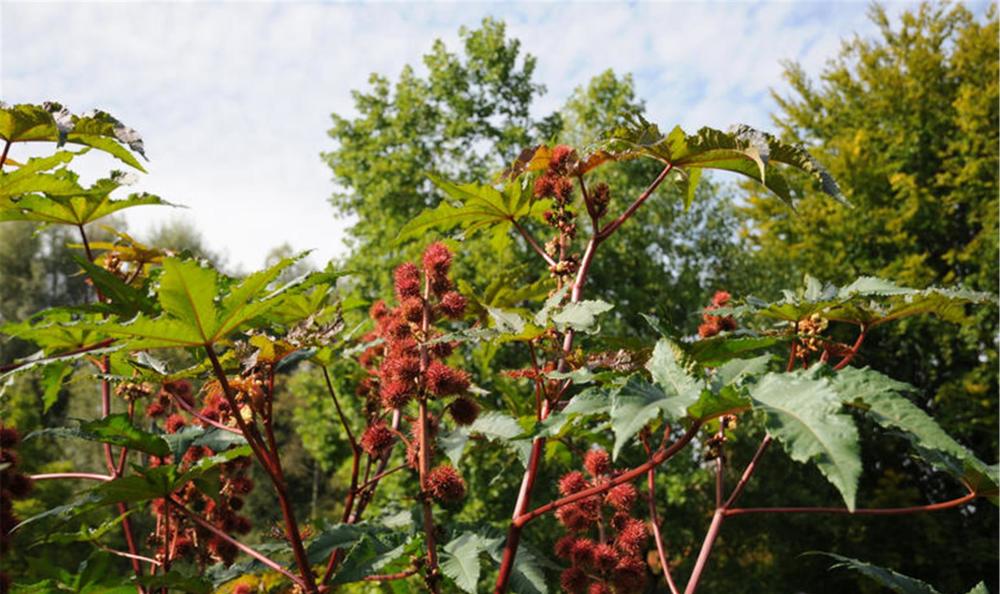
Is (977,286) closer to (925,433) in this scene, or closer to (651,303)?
(651,303)

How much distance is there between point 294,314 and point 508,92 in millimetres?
13821

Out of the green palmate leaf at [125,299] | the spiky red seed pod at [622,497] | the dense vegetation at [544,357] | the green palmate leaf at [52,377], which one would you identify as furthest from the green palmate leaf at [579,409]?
the green palmate leaf at [52,377]

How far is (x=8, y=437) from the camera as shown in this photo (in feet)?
5.49

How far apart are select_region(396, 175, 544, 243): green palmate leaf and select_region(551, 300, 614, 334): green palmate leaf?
0.43 metres

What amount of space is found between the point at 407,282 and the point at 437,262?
0.31 feet

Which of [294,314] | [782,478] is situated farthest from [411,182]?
[294,314]

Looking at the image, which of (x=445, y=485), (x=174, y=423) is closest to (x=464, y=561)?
(x=445, y=485)

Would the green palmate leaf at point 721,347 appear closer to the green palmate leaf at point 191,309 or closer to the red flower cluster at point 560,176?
the red flower cluster at point 560,176

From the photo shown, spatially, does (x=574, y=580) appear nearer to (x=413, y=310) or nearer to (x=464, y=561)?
(x=464, y=561)

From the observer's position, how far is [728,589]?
42.5 feet

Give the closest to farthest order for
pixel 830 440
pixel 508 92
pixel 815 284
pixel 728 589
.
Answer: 1. pixel 830 440
2. pixel 815 284
3. pixel 728 589
4. pixel 508 92

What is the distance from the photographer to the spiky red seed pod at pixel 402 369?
1.57m

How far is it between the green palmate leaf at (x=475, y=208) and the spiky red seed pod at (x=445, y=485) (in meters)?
0.52

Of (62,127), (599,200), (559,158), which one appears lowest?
(599,200)
